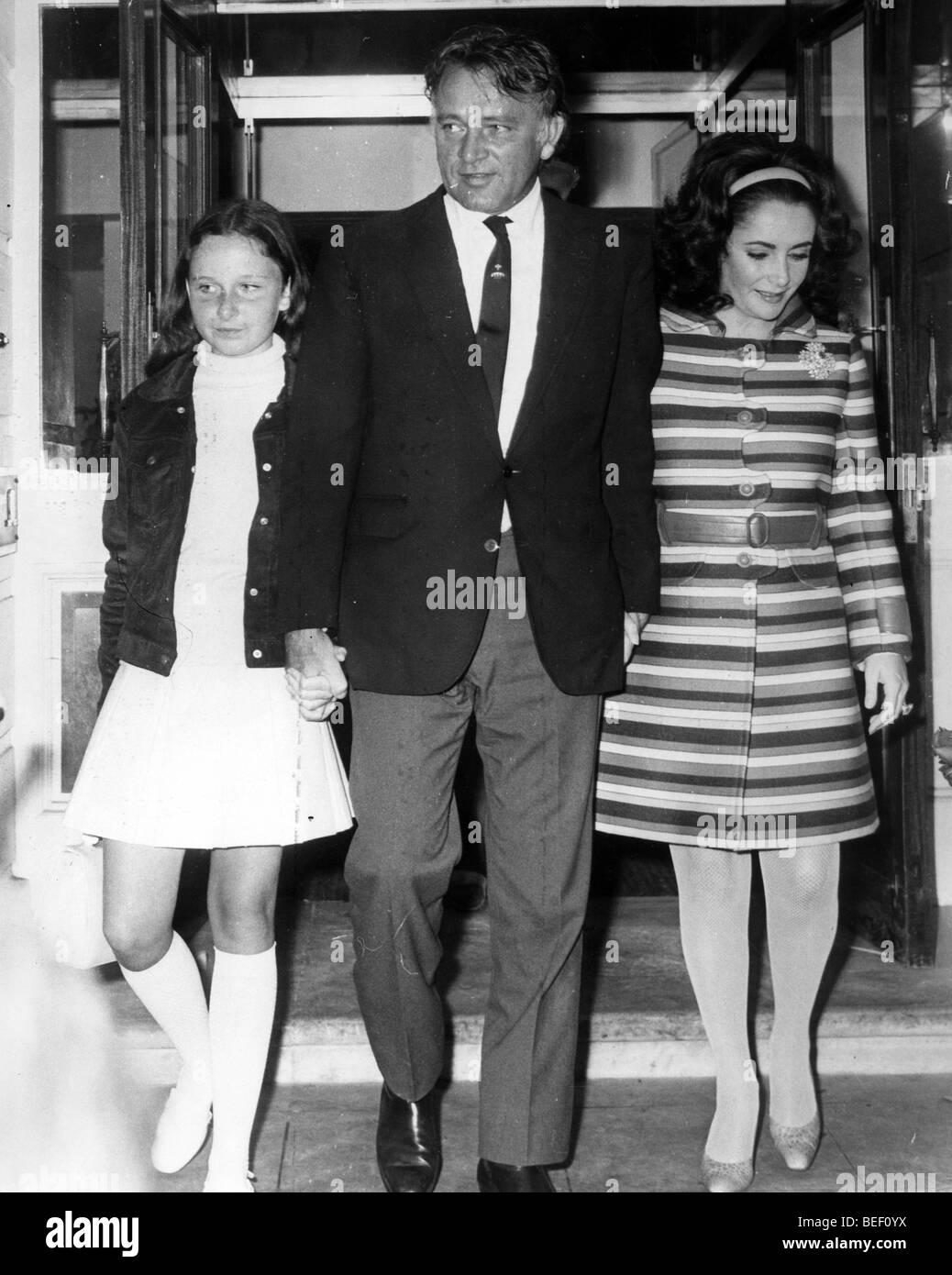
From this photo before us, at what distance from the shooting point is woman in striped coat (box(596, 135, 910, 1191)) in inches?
100

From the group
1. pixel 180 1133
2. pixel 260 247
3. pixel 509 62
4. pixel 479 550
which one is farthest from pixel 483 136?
pixel 180 1133

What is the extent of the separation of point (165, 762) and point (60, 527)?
5.05 feet

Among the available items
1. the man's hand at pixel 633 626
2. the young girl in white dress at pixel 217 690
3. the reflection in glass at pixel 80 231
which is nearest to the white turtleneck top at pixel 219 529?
the young girl in white dress at pixel 217 690

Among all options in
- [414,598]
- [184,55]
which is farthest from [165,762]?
[184,55]

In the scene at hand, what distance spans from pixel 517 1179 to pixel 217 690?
99 centimetres

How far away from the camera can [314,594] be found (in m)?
2.33

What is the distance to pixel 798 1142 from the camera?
270 cm

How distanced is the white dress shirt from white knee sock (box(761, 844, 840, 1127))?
2.90 ft

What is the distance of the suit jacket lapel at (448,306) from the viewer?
230 centimetres

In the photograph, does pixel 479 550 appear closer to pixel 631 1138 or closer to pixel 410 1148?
pixel 410 1148

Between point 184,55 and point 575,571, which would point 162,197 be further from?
point 575,571

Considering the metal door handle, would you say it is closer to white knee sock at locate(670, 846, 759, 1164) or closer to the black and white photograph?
the black and white photograph
